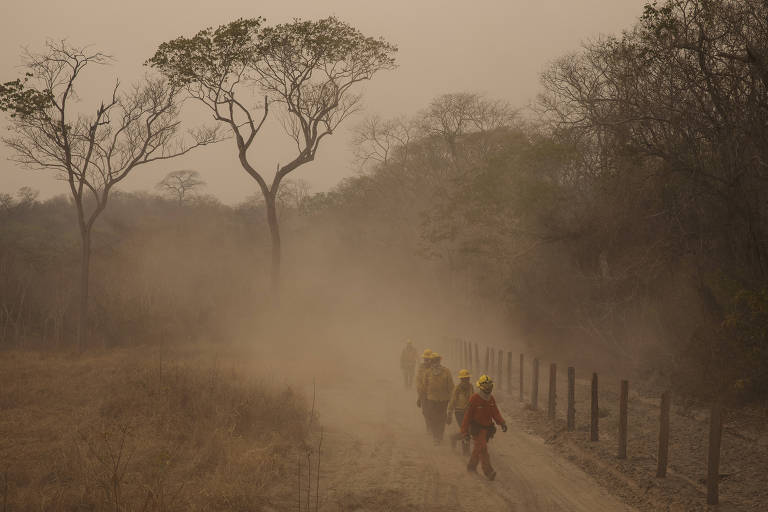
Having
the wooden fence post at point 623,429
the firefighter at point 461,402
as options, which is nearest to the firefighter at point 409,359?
the firefighter at point 461,402

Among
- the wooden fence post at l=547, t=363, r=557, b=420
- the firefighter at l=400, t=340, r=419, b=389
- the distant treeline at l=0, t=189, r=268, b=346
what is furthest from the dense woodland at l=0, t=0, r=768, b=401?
the firefighter at l=400, t=340, r=419, b=389

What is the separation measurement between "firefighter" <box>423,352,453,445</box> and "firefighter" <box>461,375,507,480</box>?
6.33 ft

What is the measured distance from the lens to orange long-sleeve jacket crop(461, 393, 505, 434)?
9.70 m

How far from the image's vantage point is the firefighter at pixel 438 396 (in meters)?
11.8

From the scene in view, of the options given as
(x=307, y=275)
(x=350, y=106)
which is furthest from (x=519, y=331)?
(x=307, y=275)

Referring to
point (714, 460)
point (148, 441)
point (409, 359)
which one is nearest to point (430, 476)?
point (714, 460)

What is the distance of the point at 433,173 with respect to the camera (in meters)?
47.4

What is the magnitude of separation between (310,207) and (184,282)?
26.9 meters

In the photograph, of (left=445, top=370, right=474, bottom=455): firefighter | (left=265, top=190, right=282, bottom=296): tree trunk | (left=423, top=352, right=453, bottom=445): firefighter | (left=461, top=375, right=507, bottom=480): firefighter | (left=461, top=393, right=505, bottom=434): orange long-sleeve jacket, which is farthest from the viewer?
(left=265, top=190, right=282, bottom=296): tree trunk

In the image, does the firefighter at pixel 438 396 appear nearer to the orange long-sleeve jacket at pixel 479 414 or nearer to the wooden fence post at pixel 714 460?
the orange long-sleeve jacket at pixel 479 414

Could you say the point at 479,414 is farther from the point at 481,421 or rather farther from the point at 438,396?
the point at 438,396

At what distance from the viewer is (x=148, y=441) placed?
9930 millimetres

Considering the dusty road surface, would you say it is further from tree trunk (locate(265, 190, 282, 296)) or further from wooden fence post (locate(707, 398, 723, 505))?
tree trunk (locate(265, 190, 282, 296))

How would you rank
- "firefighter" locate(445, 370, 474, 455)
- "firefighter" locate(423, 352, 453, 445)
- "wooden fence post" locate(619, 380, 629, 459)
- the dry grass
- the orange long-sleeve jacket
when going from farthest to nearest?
"firefighter" locate(423, 352, 453, 445), "firefighter" locate(445, 370, 474, 455), "wooden fence post" locate(619, 380, 629, 459), the orange long-sleeve jacket, the dry grass
